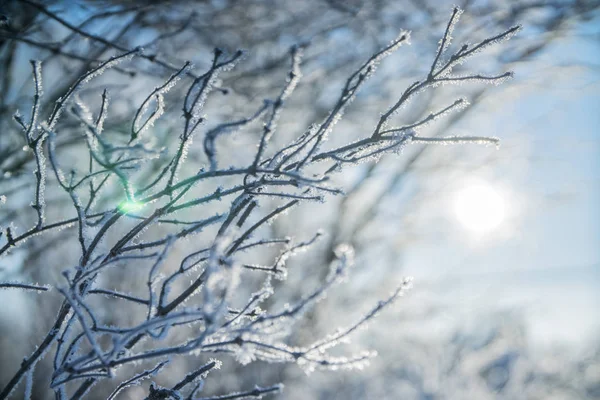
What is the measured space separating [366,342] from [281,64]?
531 cm

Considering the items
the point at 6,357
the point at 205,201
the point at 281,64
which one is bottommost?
the point at 205,201

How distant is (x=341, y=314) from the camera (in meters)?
7.11

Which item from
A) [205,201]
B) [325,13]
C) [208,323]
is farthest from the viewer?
[325,13]

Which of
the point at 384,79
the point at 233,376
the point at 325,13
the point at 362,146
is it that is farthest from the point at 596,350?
the point at 362,146

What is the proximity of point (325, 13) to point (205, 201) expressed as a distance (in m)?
3.36

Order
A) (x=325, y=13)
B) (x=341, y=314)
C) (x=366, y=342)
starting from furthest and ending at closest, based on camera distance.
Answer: (x=366, y=342) < (x=341, y=314) < (x=325, y=13)

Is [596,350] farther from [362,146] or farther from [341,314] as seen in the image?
[362,146]

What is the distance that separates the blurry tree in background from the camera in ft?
4.01

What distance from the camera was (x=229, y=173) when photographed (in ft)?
4.06

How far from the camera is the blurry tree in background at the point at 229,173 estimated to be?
122 centimetres

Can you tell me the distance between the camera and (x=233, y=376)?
711 centimetres

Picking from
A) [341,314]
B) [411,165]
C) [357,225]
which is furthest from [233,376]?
[411,165]

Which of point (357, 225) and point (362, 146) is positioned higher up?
point (357, 225)

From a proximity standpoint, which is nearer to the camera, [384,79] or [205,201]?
[205,201]
